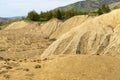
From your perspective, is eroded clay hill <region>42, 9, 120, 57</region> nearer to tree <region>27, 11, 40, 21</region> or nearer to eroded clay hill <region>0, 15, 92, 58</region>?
eroded clay hill <region>0, 15, 92, 58</region>

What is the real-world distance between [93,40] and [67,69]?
12.6m

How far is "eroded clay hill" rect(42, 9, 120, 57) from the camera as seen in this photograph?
2947 cm

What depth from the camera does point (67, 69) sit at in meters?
19.0

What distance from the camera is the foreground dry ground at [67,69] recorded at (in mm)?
18203

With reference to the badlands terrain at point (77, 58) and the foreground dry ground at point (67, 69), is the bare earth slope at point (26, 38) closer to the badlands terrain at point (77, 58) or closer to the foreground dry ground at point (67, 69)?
the badlands terrain at point (77, 58)

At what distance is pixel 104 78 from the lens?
18000 mm

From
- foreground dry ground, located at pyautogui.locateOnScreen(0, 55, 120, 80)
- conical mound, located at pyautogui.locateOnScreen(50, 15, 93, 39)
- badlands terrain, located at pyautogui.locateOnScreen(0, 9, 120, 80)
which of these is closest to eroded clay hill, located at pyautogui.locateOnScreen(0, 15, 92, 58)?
conical mound, located at pyautogui.locateOnScreen(50, 15, 93, 39)

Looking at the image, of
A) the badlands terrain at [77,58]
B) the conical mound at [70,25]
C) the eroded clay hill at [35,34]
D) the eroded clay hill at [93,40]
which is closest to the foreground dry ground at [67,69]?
the badlands terrain at [77,58]

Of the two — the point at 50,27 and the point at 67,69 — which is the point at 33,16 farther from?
the point at 67,69

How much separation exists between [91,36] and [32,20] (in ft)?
201

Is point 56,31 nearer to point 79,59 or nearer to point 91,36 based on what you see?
point 91,36

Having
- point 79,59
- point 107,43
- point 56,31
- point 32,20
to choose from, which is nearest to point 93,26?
point 107,43

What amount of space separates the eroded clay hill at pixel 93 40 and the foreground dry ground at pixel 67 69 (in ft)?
28.0

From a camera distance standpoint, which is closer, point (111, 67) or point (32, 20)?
point (111, 67)
